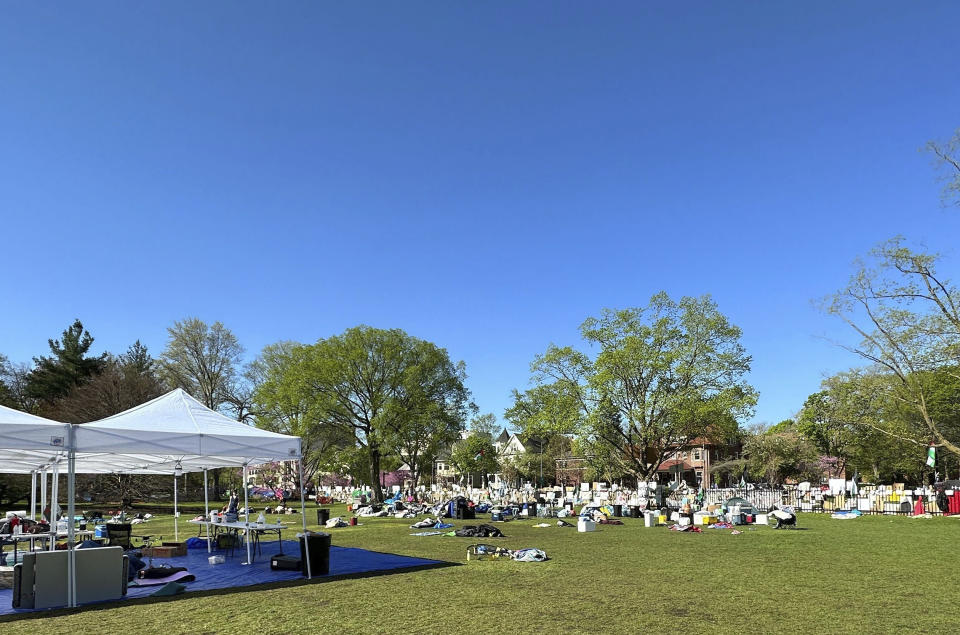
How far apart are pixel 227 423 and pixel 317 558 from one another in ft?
10.4

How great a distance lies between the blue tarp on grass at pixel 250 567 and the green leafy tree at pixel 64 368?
3790 cm

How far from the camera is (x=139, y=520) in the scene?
3031 cm

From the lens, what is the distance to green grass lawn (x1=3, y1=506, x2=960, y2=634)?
7898 mm

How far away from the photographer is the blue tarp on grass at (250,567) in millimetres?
10844

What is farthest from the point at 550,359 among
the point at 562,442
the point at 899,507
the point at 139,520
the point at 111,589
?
the point at 111,589

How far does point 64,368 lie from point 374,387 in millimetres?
23127

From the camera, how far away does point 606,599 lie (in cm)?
948

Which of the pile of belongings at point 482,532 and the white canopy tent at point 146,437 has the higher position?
the white canopy tent at point 146,437

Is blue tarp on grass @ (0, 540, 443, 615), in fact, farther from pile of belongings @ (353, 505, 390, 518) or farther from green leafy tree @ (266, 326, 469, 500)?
green leafy tree @ (266, 326, 469, 500)

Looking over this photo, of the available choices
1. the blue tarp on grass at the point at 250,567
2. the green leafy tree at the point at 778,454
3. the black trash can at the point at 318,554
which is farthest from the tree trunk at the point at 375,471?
the green leafy tree at the point at 778,454

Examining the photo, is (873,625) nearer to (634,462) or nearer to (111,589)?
(111,589)

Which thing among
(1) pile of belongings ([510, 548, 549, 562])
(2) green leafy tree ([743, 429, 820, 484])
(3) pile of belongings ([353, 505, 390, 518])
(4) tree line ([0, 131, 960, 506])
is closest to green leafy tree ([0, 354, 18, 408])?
(4) tree line ([0, 131, 960, 506])

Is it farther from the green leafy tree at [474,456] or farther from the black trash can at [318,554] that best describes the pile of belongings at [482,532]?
the green leafy tree at [474,456]

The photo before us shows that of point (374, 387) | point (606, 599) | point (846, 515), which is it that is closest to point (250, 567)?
point (606, 599)
